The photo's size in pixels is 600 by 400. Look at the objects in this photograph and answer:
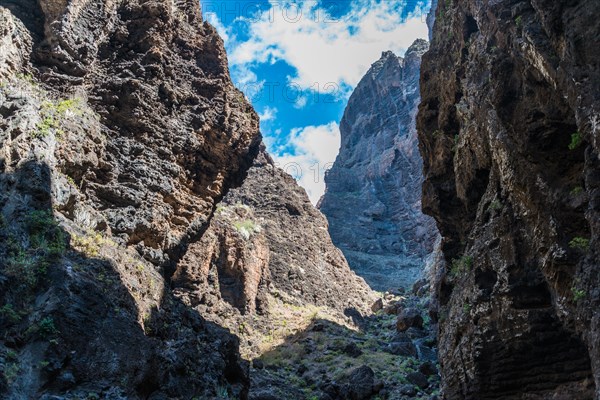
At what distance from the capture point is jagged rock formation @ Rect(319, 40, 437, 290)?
76.1 metres

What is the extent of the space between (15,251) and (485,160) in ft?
45.1

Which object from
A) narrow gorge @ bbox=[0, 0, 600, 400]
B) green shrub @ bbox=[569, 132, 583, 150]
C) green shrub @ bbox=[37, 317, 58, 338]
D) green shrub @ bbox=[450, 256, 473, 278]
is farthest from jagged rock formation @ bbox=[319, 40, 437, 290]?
green shrub @ bbox=[37, 317, 58, 338]

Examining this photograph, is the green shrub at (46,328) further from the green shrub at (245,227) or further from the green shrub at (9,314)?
the green shrub at (245,227)

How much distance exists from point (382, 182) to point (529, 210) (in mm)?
83988

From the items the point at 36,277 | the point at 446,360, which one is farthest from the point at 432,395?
the point at 36,277

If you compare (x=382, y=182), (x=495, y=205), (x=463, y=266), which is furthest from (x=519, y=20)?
(x=382, y=182)

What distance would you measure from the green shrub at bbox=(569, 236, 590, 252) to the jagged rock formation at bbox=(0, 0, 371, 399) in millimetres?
9943

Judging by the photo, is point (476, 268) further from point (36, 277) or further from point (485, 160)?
point (36, 277)

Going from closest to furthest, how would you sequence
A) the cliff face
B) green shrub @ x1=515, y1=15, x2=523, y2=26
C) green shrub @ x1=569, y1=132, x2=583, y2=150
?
the cliff face → green shrub @ x1=569, y1=132, x2=583, y2=150 → green shrub @ x1=515, y1=15, x2=523, y2=26

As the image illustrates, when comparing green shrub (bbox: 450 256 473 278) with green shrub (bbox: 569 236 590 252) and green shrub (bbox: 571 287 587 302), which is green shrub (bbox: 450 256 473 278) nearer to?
green shrub (bbox: 569 236 590 252)

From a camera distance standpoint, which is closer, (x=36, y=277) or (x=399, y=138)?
(x=36, y=277)

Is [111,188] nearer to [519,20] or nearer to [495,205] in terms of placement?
[495,205]

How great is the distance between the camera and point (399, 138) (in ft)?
324

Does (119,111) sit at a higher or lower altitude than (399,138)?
lower
